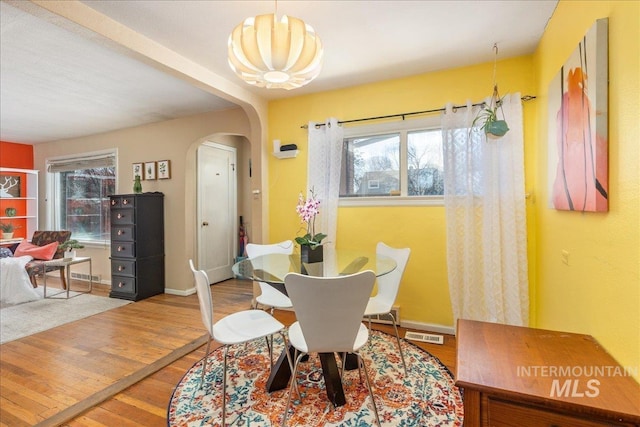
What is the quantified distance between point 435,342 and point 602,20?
2389 millimetres

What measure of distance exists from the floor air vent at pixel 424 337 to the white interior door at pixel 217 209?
10.4 feet

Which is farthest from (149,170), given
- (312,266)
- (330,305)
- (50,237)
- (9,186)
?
(330,305)

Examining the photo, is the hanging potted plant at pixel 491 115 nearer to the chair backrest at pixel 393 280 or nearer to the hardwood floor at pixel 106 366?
the chair backrest at pixel 393 280

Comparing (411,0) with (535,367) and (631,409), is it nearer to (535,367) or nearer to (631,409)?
(535,367)

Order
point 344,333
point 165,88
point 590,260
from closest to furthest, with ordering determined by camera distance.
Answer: point 590,260, point 344,333, point 165,88

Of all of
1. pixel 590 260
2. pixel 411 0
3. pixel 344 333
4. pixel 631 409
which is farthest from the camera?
pixel 411 0

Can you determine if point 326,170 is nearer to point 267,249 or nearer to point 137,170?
point 267,249

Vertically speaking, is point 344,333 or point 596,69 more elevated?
point 596,69

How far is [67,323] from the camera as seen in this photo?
3.27m

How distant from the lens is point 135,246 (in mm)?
4098

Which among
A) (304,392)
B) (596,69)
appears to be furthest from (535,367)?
(304,392)

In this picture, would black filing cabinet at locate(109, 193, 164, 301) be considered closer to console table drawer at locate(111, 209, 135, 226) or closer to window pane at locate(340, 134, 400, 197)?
console table drawer at locate(111, 209, 135, 226)

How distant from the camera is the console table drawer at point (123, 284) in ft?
13.4

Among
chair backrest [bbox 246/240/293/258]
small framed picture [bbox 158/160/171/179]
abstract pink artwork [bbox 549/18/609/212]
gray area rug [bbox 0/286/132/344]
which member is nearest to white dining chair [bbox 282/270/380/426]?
abstract pink artwork [bbox 549/18/609/212]
